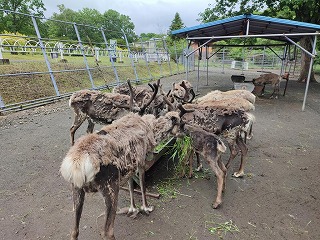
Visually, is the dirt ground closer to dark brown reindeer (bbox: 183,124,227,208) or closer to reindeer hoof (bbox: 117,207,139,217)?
reindeer hoof (bbox: 117,207,139,217)

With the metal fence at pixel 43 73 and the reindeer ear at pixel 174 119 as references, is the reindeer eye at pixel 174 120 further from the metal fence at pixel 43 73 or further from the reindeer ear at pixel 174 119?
the metal fence at pixel 43 73

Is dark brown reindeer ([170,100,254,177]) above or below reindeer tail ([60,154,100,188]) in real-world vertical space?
below

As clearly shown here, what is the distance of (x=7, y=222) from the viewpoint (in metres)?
3.19

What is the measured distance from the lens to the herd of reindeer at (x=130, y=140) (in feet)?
7.28

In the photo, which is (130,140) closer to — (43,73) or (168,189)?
(168,189)

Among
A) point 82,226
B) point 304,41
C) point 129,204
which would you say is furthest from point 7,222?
point 304,41

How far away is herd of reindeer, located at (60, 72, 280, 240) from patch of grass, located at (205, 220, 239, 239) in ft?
1.08

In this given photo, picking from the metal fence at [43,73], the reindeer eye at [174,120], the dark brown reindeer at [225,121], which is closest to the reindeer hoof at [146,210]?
the dark brown reindeer at [225,121]


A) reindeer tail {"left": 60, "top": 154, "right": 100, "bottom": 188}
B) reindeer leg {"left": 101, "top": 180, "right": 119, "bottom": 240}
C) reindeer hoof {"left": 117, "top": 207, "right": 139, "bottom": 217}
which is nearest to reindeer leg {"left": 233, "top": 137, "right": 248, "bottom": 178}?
reindeer hoof {"left": 117, "top": 207, "right": 139, "bottom": 217}

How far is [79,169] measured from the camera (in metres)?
2.06

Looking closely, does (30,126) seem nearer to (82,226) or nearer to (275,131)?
(82,226)

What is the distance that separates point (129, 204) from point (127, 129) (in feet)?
4.62

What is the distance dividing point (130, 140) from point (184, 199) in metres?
1.62

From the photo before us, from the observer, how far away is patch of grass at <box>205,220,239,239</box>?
305cm
